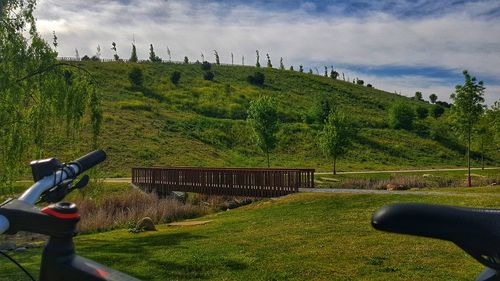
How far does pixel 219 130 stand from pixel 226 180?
118ft

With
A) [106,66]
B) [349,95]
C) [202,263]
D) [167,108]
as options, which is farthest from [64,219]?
[349,95]

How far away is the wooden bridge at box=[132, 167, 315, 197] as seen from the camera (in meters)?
23.6

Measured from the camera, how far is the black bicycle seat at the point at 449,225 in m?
1.60

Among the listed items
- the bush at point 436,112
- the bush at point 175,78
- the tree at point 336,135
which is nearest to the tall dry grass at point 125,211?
the tree at point 336,135

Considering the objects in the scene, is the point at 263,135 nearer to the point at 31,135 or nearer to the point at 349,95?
the point at 31,135

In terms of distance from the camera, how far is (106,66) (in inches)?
3612

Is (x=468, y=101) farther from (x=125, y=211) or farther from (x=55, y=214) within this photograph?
(x=55, y=214)

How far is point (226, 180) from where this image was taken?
1027 inches

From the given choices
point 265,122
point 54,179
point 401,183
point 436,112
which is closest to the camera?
point 54,179

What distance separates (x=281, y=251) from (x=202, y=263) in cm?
196

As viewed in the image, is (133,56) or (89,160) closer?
(89,160)

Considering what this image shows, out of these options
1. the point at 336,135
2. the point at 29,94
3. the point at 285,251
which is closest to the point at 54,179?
the point at 285,251

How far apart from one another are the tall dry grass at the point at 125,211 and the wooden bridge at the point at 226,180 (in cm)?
240

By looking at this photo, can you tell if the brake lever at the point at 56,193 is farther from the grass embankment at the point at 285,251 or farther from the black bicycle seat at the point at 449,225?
the grass embankment at the point at 285,251
